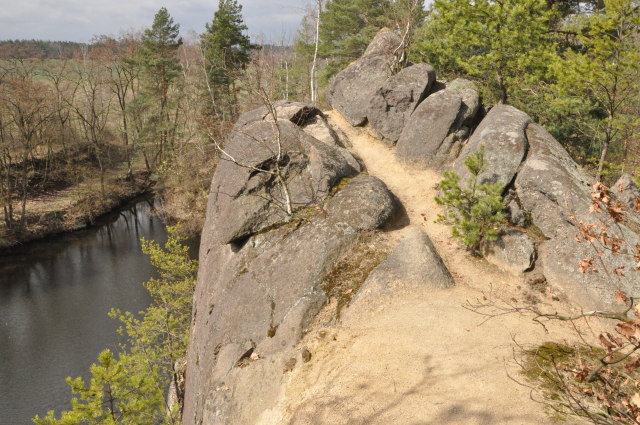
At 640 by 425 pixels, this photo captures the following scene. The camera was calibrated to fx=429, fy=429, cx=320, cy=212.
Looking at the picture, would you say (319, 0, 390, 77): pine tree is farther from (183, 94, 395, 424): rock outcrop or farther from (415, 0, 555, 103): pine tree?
(183, 94, 395, 424): rock outcrop

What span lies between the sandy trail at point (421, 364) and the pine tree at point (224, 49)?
2684cm

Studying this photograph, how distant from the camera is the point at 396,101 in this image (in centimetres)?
1903

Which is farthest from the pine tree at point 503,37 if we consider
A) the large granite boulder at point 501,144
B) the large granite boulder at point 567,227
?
the large granite boulder at point 567,227

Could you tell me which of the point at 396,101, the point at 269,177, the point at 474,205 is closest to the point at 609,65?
the point at 474,205

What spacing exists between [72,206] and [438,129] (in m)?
34.5

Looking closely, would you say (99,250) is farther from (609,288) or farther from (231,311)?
(609,288)

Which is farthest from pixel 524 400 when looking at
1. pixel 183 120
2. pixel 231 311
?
pixel 183 120

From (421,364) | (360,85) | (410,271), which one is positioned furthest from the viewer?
(360,85)

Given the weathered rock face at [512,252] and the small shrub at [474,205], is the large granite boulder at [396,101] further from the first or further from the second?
the weathered rock face at [512,252]

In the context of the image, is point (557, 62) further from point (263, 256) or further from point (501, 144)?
point (263, 256)

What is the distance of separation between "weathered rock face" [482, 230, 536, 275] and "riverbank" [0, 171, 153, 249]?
3450 cm

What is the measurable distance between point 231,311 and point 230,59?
27.3 m

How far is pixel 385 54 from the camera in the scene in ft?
73.0

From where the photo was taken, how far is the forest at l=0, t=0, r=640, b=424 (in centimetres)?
1441
